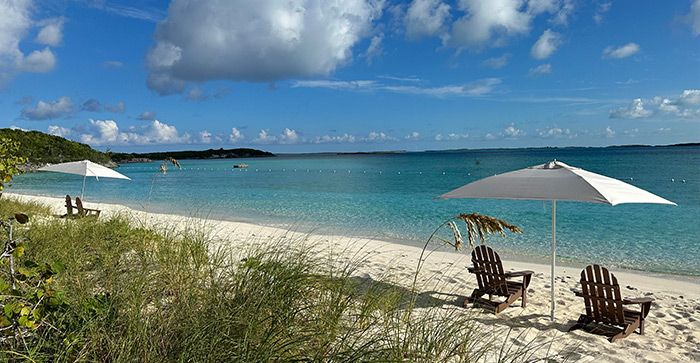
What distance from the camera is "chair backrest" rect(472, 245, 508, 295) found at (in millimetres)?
6602

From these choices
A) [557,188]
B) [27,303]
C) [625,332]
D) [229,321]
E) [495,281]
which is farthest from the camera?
[495,281]

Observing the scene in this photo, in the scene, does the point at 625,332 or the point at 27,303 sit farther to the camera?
the point at 625,332

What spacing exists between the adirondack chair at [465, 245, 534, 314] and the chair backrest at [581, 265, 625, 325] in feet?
2.74

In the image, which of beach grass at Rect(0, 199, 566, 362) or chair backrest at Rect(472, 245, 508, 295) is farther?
chair backrest at Rect(472, 245, 508, 295)

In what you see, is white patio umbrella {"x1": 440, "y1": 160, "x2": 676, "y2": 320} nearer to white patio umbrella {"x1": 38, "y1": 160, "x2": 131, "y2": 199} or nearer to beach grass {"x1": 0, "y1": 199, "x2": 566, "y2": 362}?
beach grass {"x1": 0, "y1": 199, "x2": 566, "y2": 362}

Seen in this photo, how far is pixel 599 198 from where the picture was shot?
513cm

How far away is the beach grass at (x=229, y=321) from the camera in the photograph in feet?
9.11

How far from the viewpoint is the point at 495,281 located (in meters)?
6.65

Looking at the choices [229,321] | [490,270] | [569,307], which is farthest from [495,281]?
[229,321]

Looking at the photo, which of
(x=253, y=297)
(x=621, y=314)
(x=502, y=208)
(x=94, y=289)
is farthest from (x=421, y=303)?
(x=502, y=208)

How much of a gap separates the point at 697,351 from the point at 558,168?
254cm

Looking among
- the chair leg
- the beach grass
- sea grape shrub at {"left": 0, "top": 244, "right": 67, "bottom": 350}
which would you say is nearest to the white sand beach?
the chair leg

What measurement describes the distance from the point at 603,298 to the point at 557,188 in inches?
61.3

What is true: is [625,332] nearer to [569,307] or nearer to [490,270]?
[569,307]
